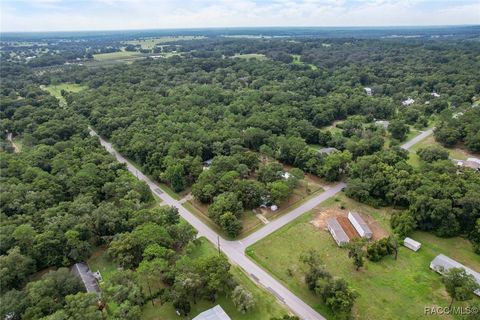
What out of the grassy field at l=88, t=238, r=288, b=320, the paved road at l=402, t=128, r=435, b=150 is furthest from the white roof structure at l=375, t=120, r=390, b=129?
the grassy field at l=88, t=238, r=288, b=320

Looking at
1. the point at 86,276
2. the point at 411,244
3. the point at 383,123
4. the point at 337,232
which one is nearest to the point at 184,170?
the point at 86,276

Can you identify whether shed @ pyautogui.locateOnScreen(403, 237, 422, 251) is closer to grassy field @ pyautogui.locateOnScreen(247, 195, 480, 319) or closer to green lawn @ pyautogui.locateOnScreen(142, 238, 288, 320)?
grassy field @ pyautogui.locateOnScreen(247, 195, 480, 319)

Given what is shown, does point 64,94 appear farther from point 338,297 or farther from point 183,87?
point 338,297

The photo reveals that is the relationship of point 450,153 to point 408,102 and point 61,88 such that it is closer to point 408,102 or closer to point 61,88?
point 408,102

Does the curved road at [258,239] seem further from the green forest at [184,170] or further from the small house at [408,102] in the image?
the small house at [408,102]

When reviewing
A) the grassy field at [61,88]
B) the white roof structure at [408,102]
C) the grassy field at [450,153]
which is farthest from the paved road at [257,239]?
the grassy field at [61,88]

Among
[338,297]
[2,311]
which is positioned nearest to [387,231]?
[338,297]
